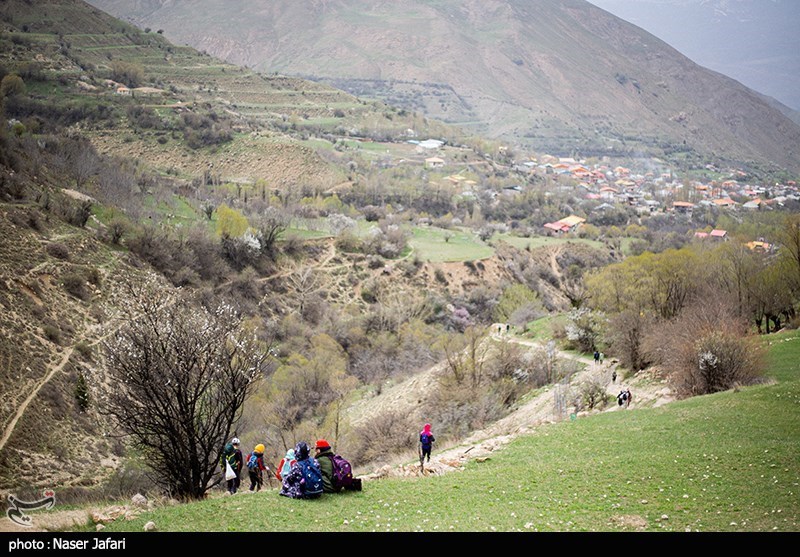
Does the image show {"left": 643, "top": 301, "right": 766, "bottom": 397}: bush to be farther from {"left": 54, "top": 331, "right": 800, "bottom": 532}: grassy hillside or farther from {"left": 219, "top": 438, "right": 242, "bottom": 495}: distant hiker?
{"left": 219, "top": 438, "right": 242, "bottom": 495}: distant hiker

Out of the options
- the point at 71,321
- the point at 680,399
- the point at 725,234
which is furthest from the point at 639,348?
the point at 725,234

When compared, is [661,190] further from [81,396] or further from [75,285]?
[81,396]

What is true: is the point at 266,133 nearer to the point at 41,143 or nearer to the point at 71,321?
the point at 41,143

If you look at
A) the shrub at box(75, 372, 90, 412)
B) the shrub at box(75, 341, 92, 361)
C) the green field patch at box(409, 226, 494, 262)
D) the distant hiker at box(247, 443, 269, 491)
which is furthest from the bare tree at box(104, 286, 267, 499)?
the green field patch at box(409, 226, 494, 262)

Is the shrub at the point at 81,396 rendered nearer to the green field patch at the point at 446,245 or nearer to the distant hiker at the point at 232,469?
the distant hiker at the point at 232,469

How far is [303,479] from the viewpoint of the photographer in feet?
34.2

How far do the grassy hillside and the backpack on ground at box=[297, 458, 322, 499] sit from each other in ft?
0.82

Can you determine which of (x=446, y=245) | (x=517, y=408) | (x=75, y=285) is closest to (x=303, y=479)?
(x=517, y=408)

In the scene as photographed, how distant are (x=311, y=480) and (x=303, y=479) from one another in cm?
14

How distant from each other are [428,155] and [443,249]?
4878cm

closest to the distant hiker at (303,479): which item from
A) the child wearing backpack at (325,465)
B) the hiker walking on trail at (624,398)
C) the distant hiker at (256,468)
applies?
the child wearing backpack at (325,465)

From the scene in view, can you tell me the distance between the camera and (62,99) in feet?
220

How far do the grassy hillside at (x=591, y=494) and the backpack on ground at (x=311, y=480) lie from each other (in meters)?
0.25

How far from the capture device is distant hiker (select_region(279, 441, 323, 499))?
1038 centimetres
